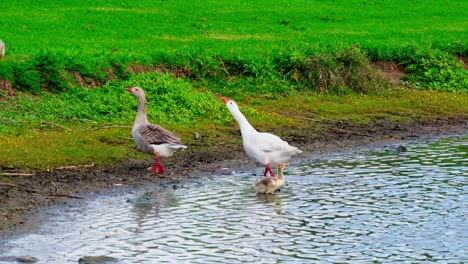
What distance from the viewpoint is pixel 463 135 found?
18812 millimetres

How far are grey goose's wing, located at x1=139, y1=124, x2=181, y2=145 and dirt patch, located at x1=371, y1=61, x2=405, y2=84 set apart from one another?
9058mm

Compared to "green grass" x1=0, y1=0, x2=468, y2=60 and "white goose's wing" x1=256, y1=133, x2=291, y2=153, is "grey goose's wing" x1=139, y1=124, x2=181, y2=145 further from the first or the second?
"green grass" x1=0, y1=0, x2=468, y2=60

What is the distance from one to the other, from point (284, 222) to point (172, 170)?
10.4 ft

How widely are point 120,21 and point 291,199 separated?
1392cm

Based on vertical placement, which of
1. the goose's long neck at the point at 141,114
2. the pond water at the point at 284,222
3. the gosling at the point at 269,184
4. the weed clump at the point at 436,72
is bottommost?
the pond water at the point at 284,222

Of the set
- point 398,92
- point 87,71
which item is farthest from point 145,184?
point 398,92

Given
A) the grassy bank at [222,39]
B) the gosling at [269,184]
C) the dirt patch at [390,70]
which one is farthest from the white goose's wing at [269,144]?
the dirt patch at [390,70]

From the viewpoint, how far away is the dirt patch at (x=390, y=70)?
22.5m

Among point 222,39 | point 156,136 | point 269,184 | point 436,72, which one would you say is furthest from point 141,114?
point 436,72

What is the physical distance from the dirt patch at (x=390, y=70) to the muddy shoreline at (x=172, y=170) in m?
2.88

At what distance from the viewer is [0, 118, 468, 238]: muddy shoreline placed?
1248cm

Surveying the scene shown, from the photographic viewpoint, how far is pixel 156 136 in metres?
14.4

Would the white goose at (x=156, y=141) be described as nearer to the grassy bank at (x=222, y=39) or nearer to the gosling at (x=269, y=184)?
the gosling at (x=269, y=184)

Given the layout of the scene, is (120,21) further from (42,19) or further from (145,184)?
(145,184)
